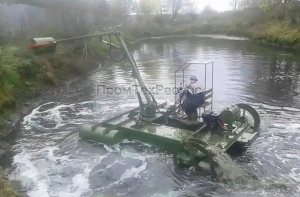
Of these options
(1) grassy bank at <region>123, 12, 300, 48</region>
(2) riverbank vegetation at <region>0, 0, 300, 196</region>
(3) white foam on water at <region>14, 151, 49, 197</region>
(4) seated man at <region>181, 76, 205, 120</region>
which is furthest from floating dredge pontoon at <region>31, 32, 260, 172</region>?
(1) grassy bank at <region>123, 12, 300, 48</region>

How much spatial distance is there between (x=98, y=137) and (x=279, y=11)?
1713 inches

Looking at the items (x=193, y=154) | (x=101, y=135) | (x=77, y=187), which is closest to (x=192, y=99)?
(x=193, y=154)

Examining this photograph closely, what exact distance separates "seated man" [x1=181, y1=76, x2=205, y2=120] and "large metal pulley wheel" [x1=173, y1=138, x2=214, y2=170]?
2.47 metres

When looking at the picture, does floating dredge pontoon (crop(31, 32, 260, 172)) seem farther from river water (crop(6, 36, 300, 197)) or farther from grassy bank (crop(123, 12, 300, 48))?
grassy bank (crop(123, 12, 300, 48))

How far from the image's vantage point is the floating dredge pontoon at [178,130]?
427 inches

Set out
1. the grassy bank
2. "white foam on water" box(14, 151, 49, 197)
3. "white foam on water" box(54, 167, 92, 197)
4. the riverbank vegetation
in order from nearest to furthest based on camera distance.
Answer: "white foam on water" box(54, 167, 92, 197), "white foam on water" box(14, 151, 49, 197), the riverbank vegetation, the grassy bank

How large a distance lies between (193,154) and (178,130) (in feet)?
5.91

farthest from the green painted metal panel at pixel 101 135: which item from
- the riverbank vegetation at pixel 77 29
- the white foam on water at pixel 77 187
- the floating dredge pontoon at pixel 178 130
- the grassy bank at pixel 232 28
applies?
the grassy bank at pixel 232 28

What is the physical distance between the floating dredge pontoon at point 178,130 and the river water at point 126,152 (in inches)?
18.7

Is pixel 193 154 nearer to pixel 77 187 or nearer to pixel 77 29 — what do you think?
pixel 77 187

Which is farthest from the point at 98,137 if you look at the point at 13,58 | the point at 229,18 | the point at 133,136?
the point at 229,18

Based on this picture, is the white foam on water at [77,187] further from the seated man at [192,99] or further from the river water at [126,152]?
the seated man at [192,99]

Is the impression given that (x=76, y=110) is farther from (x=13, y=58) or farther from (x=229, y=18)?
(x=229, y=18)

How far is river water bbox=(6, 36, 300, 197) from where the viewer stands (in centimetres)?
1023
